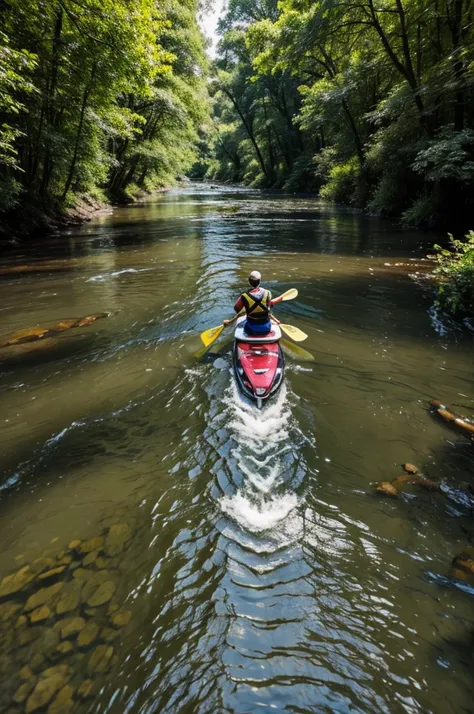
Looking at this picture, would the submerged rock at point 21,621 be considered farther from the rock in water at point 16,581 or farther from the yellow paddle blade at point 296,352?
the yellow paddle blade at point 296,352

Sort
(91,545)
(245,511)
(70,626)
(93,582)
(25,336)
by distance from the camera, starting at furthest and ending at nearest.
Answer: (25,336) < (245,511) < (91,545) < (93,582) < (70,626)

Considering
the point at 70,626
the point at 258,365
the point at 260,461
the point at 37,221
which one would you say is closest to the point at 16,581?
the point at 70,626

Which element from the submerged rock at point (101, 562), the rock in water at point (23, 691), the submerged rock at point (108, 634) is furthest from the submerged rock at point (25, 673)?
the submerged rock at point (101, 562)

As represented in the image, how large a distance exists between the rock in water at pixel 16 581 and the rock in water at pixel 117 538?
0.48 m

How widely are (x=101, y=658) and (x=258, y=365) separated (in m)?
3.08

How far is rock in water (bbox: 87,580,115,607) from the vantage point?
2320 millimetres

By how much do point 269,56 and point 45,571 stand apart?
64.4 ft

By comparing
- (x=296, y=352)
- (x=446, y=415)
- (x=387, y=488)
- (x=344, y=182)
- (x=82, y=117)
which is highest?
(x=82, y=117)

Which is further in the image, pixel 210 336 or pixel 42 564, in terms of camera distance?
pixel 210 336

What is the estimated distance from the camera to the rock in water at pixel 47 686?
1.85 m

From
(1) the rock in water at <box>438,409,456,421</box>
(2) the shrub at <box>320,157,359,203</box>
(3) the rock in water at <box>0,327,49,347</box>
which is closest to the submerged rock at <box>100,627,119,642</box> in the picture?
(1) the rock in water at <box>438,409,456,421</box>

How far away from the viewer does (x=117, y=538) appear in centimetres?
277

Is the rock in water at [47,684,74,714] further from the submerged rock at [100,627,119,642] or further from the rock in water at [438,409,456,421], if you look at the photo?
the rock in water at [438,409,456,421]

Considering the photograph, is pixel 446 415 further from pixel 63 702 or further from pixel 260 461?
pixel 63 702
